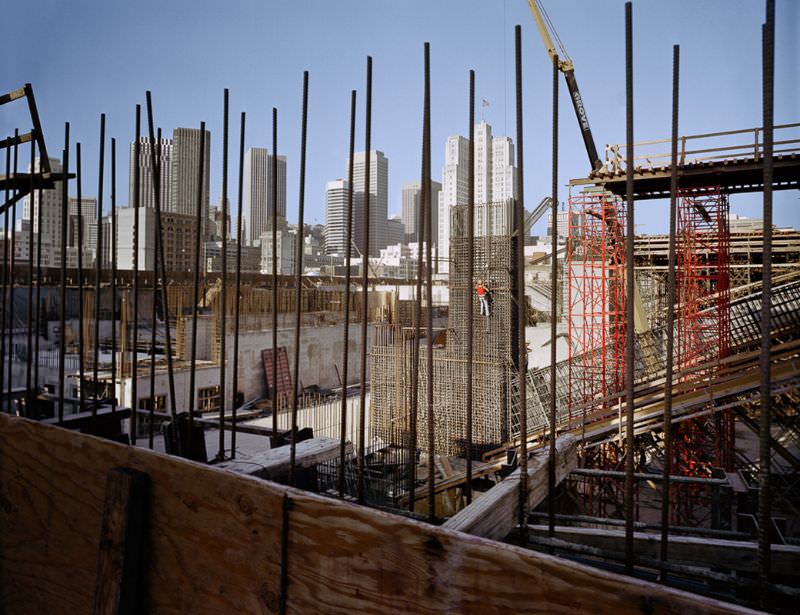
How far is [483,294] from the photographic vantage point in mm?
15961

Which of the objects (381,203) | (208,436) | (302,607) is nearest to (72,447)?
(302,607)

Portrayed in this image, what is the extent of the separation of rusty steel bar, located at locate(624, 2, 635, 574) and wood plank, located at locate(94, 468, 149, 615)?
1752 mm

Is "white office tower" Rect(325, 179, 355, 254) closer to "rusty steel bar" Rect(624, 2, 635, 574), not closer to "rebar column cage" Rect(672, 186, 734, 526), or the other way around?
"rebar column cage" Rect(672, 186, 734, 526)

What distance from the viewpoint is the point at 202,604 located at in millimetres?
1886

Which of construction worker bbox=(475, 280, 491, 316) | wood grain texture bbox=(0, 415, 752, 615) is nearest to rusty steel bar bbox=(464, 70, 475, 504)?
wood grain texture bbox=(0, 415, 752, 615)

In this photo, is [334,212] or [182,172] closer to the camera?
[182,172]

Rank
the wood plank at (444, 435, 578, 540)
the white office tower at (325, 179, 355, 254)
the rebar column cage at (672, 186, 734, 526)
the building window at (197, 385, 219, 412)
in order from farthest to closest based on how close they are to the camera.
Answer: the white office tower at (325, 179, 355, 254) → the building window at (197, 385, 219, 412) → the rebar column cage at (672, 186, 734, 526) → the wood plank at (444, 435, 578, 540)

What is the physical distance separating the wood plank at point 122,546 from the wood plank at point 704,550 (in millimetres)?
1609

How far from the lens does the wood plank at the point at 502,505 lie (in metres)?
1.93

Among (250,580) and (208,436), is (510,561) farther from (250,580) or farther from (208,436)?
(208,436)

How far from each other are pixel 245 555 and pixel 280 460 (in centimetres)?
106

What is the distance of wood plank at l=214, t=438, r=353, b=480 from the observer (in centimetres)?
270

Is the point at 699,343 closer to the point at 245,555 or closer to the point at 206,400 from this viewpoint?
the point at 245,555

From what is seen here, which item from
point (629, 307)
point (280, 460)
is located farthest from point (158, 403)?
point (629, 307)
